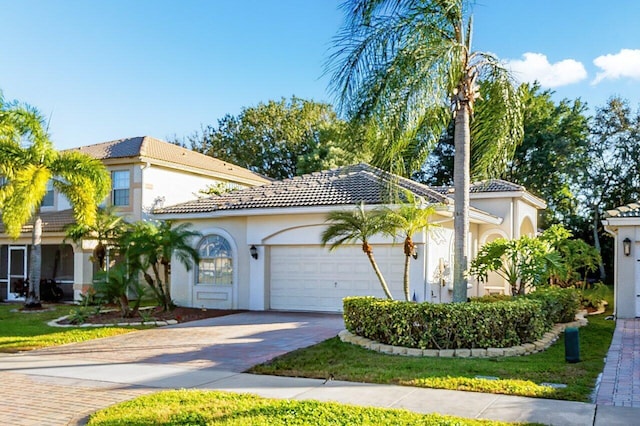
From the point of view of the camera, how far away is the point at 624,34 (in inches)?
767

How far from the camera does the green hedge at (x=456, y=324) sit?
1105 cm

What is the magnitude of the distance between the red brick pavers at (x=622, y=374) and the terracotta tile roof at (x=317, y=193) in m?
6.14

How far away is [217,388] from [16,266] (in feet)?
73.3

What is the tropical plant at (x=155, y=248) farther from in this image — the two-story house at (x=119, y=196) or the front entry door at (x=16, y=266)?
the front entry door at (x=16, y=266)

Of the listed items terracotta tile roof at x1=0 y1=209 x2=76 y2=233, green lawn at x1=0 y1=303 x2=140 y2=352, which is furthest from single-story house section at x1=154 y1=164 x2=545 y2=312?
terracotta tile roof at x1=0 y1=209 x2=76 y2=233

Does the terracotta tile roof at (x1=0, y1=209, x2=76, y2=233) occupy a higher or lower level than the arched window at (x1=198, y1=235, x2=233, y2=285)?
higher

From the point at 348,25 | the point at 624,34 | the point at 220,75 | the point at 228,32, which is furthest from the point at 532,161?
the point at 348,25

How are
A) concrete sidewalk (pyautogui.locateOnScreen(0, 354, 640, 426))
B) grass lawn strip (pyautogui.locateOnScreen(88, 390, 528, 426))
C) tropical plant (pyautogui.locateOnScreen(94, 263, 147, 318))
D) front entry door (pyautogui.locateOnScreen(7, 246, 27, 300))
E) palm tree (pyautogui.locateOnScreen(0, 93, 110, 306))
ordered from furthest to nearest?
1. front entry door (pyautogui.locateOnScreen(7, 246, 27, 300))
2. palm tree (pyautogui.locateOnScreen(0, 93, 110, 306))
3. tropical plant (pyautogui.locateOnScreen(94, 263, 147, 318))
4. concrete sidewalk (pyautogui.locateOnScreen(0, 354, 640, 426))
5. grass lawn strip (pyautogui.locateOnScreen(88, 390, 528, 426))

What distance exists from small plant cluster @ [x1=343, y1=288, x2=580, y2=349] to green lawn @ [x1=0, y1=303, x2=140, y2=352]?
24.3ft

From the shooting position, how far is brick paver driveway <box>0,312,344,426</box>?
8141 mm

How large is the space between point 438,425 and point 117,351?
8219 mm

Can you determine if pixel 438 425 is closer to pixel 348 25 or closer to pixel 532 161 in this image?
pixel 348 25

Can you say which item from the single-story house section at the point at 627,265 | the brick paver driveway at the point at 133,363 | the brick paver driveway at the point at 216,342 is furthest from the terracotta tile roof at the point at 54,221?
the single-story house section at the point at 627,265

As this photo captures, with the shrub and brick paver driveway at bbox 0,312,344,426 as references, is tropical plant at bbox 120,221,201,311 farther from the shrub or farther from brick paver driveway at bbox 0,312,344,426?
the shrub
